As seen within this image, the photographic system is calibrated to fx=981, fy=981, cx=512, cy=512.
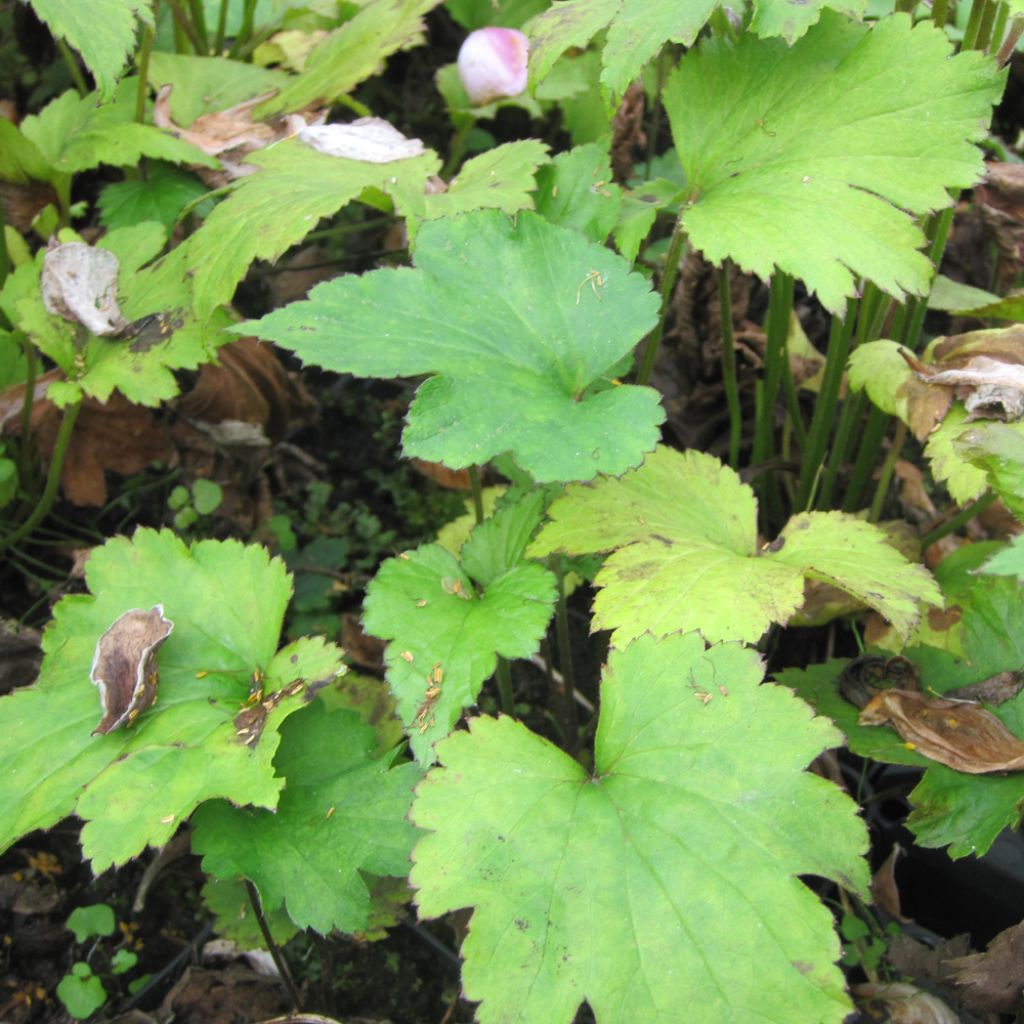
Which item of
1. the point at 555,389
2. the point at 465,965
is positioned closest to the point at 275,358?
the point at 555,389

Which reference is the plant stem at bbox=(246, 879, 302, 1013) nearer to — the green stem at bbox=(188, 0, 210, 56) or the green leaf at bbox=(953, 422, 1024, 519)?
the green leaf at bbox=(953, 422, 1024, 519)

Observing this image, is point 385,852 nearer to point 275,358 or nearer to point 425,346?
point 425,346

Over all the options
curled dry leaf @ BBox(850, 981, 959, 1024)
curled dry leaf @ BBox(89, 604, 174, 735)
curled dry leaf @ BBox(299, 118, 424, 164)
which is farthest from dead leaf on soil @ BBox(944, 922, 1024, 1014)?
curled dry leaf @ BBox(299, 118, 424, 164)

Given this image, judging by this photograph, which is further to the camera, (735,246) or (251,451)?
(251,451)

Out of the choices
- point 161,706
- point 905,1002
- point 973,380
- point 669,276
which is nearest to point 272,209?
point 669,276

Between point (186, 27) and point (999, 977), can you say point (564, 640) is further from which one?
point (186, 27)
